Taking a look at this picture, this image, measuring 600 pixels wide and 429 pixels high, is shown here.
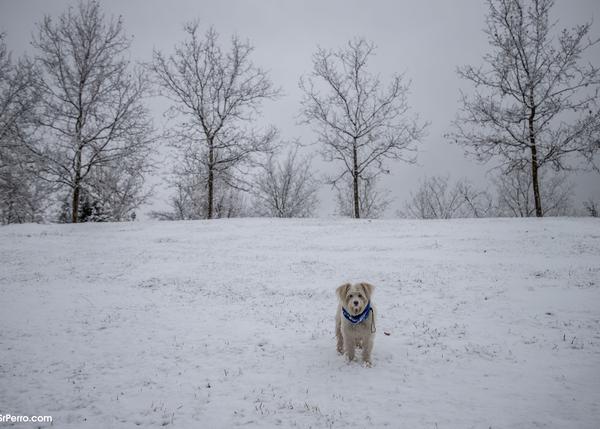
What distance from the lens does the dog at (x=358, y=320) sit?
5844 mm

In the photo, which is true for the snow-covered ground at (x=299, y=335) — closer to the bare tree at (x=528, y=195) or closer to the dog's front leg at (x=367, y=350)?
the dog's front leg at (x=367, y=350)

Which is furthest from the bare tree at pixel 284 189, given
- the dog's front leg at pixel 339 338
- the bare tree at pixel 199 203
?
the dog's front leg at pixel 339 338

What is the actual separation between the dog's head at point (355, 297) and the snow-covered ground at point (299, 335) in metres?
1.06

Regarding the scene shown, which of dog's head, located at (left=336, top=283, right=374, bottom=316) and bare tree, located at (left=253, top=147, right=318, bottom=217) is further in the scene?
bare tree, located at (left=253, top=147, right=318, bottom=217)

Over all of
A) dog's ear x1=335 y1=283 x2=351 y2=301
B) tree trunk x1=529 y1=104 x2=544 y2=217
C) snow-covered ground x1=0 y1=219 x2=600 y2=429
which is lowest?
snow-covered ground x1=0 y1=219 x2=600 y2=429

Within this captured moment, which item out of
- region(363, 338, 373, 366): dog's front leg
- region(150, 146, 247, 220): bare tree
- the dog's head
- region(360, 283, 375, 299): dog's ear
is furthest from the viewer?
region(150, 146, 247, 220): bare tree

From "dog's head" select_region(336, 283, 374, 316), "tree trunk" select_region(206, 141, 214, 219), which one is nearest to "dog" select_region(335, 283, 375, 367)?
"dog's head" select_region(336, 283, 374, 316)

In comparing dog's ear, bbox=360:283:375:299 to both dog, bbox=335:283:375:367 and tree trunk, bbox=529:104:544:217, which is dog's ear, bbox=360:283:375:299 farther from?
tree trunk, bbox=529:104:544:217

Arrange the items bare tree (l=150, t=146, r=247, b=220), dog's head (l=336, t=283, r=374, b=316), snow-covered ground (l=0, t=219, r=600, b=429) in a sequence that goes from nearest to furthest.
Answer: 1. snow-covered ground (l=0, t=219, r=600, b=429)
2. dog's head (l=336, t=283, r=374, b=316)
3. bare tree (l=150, t=146, r=247, b=220)

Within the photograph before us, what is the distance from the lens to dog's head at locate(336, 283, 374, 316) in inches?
229

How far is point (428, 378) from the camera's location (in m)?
5.51

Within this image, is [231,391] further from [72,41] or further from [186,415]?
[72,41]

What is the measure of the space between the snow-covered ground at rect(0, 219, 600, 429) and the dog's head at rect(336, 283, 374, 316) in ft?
3.48

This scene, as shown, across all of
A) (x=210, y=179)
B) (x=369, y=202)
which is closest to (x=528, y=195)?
(x=369, y=202)
